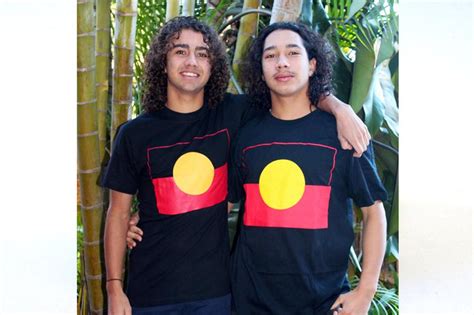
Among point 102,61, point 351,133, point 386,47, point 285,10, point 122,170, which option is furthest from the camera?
point 102,61

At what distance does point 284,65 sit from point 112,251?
0.65 m

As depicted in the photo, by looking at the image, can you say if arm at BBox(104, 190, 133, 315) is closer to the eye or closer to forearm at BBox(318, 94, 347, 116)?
the eye

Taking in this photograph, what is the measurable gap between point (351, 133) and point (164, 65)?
1.78 feet

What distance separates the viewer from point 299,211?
166 cm

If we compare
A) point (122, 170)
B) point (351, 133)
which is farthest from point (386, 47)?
point (122, 170)

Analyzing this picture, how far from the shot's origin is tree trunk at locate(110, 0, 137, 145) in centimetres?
205

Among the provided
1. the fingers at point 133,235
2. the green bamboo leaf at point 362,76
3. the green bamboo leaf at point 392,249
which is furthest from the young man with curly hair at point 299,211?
the green bamboo leaf at point 392,249

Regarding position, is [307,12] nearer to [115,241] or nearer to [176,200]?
[176,200]

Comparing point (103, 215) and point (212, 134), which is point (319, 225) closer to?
point (212, 134)

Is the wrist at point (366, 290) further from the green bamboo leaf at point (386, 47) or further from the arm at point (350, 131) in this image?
the green bamboo leaf at point (386, 47)

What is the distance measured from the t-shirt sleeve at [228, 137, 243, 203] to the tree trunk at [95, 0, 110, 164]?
596 millimetres

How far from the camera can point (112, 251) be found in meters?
1.80

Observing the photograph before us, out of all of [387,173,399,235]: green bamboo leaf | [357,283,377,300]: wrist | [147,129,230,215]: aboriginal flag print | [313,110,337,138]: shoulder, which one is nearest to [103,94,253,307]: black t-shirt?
[147,129,230,215]: aboriginal flag print
